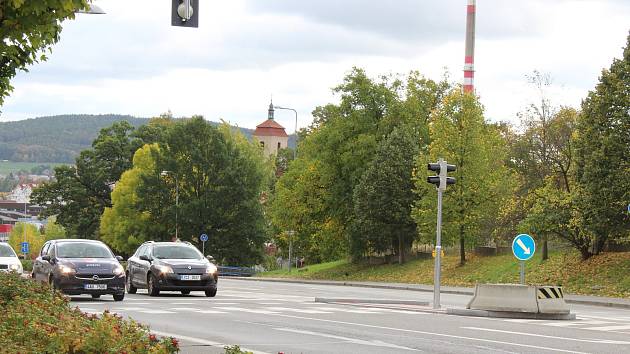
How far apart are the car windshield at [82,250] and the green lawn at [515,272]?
19.0 metres

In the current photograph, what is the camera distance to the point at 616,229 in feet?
137

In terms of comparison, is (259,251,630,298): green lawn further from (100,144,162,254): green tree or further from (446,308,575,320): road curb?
(100,144,162,254): green tree

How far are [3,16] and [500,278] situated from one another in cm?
4119

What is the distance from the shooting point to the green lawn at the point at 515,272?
4159 centimetres

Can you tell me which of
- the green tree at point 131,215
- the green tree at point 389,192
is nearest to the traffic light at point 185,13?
the green tree at point 389,192

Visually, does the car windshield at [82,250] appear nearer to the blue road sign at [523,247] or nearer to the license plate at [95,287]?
the license plate at [95,287]

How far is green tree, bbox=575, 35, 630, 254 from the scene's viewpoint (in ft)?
136

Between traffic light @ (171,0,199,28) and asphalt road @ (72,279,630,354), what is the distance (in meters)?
4.39

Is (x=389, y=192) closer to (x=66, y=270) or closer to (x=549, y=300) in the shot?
(x=66, y=270)

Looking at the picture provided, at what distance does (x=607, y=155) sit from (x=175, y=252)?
18913 millimetres

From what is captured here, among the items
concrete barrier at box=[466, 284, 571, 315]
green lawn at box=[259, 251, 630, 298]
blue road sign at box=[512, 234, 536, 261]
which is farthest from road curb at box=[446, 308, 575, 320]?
green lawn at box=[259, 251, 630, 298]

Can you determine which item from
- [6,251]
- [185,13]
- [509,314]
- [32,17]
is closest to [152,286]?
[6,251]

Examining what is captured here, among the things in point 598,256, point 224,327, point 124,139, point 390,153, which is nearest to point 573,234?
point 598,256

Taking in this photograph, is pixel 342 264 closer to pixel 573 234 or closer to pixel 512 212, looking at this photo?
pixel 512 212
